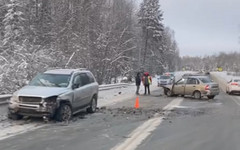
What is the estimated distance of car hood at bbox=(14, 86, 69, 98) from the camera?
11.6 metres

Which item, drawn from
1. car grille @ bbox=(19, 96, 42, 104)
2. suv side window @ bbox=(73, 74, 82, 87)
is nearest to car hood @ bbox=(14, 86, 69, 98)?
car grille @ bbox=(19, 96, 42, 104)

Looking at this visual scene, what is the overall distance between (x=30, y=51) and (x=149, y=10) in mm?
53927

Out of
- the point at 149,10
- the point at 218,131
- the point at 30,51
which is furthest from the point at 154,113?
the point at 149,10

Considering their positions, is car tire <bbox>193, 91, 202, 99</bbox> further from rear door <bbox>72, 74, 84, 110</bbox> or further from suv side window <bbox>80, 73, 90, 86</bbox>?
rear door <bbox>72, 74, 84, 110</bbox>

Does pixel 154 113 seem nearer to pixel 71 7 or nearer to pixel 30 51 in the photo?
pixel 30 51

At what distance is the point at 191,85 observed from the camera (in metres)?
25.1

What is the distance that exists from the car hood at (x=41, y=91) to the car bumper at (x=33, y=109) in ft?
1.15

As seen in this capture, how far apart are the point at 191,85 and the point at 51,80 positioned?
13998 mm

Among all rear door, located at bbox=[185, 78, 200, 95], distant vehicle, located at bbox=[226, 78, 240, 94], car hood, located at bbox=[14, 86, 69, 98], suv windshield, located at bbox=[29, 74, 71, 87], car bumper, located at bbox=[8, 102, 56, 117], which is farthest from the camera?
distant vehicle, located at bbox=[226, 78, 240, 94]

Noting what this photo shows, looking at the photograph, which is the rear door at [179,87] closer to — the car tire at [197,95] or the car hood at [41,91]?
the car tire at [197,95]

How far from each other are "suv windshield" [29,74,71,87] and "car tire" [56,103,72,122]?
36.5 inches

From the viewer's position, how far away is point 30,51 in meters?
26.9

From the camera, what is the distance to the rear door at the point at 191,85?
24.9 meters

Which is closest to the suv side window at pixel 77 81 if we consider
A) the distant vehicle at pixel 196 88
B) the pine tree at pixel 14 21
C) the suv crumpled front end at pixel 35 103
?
the suv crumpled front end at pixel 35 103
